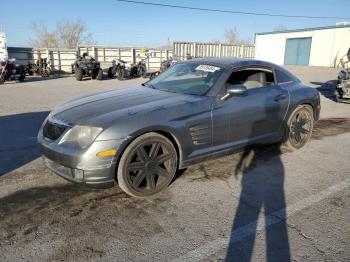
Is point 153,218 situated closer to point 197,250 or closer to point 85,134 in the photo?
point 197,250

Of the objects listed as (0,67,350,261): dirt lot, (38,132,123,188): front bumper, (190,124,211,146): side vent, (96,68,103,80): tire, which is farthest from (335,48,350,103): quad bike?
(96,68,103,80): tire

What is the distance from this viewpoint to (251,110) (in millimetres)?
4410

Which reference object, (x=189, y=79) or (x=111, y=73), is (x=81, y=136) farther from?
(x=111, y=73)

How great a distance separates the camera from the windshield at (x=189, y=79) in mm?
4246

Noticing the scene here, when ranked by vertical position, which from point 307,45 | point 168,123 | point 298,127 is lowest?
point 298,127

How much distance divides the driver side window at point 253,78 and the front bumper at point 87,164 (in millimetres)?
2121

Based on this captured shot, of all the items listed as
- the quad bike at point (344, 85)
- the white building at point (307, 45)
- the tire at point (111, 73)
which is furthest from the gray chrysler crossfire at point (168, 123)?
the white building at point (307, 45)

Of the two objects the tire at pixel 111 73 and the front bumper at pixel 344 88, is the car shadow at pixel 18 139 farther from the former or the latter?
the tire at pixel 111 73

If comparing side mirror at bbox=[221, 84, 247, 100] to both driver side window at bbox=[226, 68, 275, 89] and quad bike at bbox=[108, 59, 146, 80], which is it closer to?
driver side window at bbox=[226, 68, 275, 89]

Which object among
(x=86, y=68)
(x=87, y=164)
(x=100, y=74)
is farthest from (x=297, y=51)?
(x=87, y=164)

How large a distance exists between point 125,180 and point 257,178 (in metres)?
1.78

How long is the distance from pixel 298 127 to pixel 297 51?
32574 mm

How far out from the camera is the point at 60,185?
3928 mm

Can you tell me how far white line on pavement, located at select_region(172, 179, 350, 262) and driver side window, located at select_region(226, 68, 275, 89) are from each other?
5.93ft
